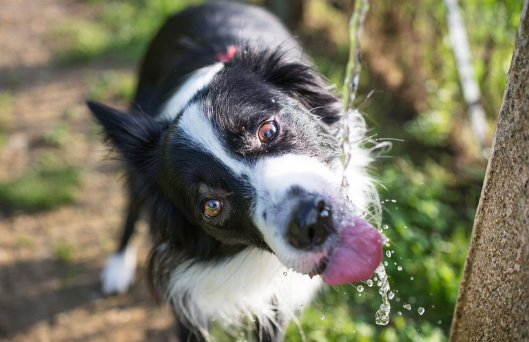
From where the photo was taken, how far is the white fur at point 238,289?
263 centimetres

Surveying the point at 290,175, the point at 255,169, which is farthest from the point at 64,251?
the point at 290,175

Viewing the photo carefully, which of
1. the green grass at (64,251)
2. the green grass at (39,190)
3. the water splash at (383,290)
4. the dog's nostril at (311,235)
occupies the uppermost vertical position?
the dog's nostril at (311,235)

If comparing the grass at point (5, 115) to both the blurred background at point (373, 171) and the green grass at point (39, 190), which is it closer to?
the blurred background at point (373, 171)

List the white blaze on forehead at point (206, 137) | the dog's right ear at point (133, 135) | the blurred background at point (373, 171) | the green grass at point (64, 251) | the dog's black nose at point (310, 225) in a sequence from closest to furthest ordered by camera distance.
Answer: the dog's black nose at point (310, 225) < the white blaze on forehead at point (206, 137) < the dog's right ear at point (133, 135) < the blurred background at point (373, 171) < the green grass at point (64, 251)

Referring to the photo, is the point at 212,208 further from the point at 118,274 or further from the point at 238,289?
the point at 118,274

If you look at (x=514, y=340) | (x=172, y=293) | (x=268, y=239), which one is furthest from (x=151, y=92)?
(x=514, y=340)

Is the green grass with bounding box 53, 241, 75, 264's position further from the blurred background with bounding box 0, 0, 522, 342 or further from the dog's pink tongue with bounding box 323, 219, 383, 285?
the dog's pink tongue with bounding box 323, 219, 383, 285

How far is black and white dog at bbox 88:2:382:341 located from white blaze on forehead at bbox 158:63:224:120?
0.03 feet

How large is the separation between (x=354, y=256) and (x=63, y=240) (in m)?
3.16

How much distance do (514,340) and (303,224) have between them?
0.76m

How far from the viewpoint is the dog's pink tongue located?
6.00ft

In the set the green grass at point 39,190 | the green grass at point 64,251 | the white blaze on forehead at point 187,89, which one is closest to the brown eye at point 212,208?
the white blaze on forehead at point 187,89

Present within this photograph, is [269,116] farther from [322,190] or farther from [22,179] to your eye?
[22,179]

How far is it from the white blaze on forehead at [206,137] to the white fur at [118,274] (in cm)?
193
